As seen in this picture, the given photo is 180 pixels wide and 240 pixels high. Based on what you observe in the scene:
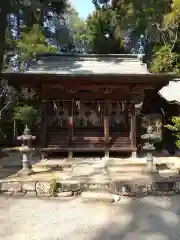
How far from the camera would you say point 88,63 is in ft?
42.0

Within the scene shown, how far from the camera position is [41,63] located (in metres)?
12.5

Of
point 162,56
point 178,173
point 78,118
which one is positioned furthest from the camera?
point 162,56

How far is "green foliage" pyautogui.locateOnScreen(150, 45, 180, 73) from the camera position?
18219mm

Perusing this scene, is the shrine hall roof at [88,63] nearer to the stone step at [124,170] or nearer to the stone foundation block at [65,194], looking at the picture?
the stone step at [124,170]

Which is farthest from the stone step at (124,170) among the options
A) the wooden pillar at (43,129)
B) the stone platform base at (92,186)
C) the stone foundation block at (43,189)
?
the wooden pillar at (43,129)

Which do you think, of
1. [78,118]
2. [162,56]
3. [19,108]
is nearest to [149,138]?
[78,118]

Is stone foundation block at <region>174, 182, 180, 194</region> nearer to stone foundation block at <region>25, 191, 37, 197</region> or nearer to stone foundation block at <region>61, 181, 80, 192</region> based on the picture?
stone foundation block at <region>61, 181, 80, 192</region>

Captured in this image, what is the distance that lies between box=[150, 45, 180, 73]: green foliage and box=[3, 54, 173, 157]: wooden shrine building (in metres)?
7.56

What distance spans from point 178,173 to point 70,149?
160 inches

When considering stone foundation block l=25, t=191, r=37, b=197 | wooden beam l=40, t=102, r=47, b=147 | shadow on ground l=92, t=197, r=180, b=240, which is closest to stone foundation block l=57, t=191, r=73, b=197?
stone foundation block l=25, t=191, r=37, b=197

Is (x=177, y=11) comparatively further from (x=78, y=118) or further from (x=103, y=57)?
(x=78, y=118)

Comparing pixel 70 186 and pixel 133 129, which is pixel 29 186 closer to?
pixel 70 186

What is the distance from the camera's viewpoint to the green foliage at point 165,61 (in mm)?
18219

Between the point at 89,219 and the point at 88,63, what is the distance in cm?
885
